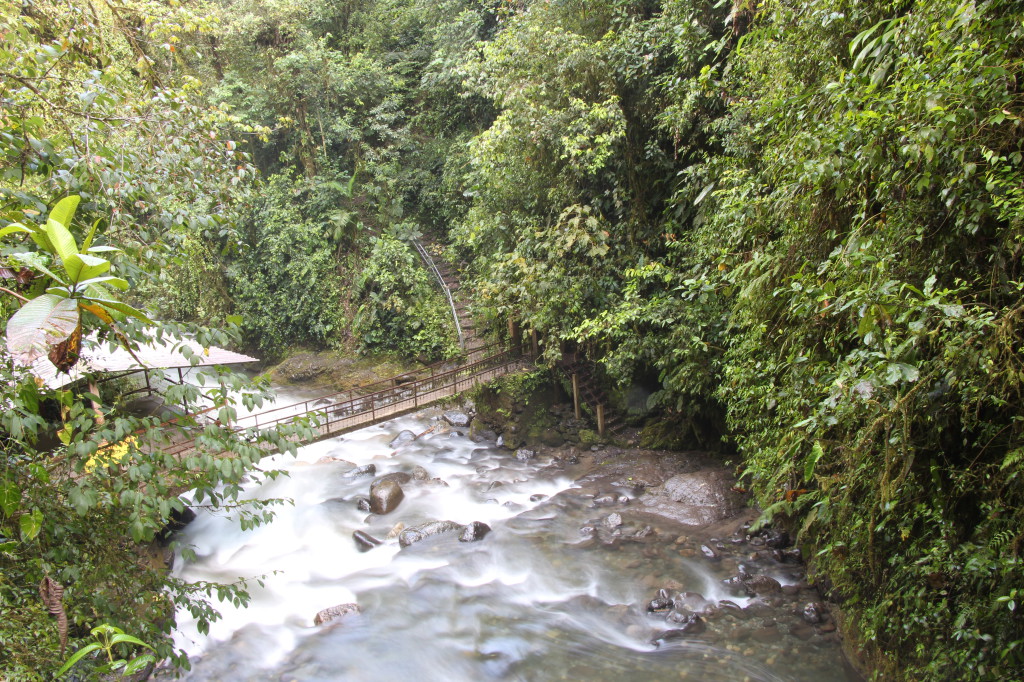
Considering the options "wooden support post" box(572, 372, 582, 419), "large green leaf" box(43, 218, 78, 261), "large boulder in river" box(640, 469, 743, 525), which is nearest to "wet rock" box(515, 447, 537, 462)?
"wooden support post" box(572, 372, 582, 419)

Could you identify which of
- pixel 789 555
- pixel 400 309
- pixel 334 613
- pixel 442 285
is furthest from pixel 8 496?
pixel 442 285

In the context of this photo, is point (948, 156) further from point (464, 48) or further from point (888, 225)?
point (464, 48)

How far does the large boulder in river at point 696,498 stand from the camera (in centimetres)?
811

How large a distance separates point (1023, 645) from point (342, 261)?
14831mm

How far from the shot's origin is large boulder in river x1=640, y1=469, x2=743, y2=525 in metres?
8.11

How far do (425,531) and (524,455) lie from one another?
2940mm

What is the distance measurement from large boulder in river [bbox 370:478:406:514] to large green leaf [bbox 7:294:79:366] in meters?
7.70

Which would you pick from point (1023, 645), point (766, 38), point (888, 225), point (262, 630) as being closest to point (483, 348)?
point (262, 630)

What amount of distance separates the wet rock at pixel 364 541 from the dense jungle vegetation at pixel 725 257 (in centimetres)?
308

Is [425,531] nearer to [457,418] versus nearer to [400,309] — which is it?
[457,418]

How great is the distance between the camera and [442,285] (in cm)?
1436

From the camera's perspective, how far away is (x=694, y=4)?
26.5 feet

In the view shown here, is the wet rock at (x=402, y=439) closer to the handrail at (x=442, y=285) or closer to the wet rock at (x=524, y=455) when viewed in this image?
the wet rock at (x=524, y=455)

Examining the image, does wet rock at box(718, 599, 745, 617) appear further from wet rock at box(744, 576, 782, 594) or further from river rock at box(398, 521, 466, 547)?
river rock at box(398, 521, 466, 547)
